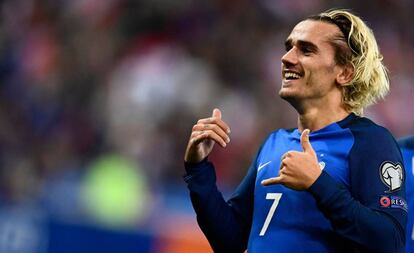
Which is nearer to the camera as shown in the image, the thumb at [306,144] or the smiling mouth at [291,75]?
the thumb at [306,144]

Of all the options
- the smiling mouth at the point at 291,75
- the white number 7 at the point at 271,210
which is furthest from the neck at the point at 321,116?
the white number 7 at the point at 271,210

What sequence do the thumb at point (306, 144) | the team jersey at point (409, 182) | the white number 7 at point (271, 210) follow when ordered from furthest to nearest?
1. the team jersey at point (409, 182)
2. the white number 7 at point (271, 210)
3. the thumb at point (306, 144)

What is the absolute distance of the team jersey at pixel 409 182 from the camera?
4.05 meters

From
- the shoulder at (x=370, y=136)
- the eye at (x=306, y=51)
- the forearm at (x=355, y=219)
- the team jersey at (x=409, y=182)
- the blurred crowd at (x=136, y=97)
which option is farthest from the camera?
the blurred crowd at (x=136, y=97)

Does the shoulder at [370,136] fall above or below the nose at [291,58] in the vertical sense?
below

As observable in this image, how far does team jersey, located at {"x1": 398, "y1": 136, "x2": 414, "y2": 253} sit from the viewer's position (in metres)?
4.05

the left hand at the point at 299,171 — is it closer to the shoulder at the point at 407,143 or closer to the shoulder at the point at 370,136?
the shoulder at the point at 370,136

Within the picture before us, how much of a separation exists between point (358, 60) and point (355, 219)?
0.72 meters

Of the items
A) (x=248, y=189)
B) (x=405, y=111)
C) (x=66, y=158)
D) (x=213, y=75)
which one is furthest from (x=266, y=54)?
(x=248, y=189)

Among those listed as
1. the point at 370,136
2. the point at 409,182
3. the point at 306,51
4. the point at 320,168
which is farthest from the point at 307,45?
the point at 409,182

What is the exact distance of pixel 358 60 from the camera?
11.7 ft

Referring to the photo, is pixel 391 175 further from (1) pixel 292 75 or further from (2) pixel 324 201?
(1) pixel 292 75

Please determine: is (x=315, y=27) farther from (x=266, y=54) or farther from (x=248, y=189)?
(x=266, y=54)

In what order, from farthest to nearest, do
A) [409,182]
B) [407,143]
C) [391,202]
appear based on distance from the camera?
[407,143] < [409,182] < [391,202]
